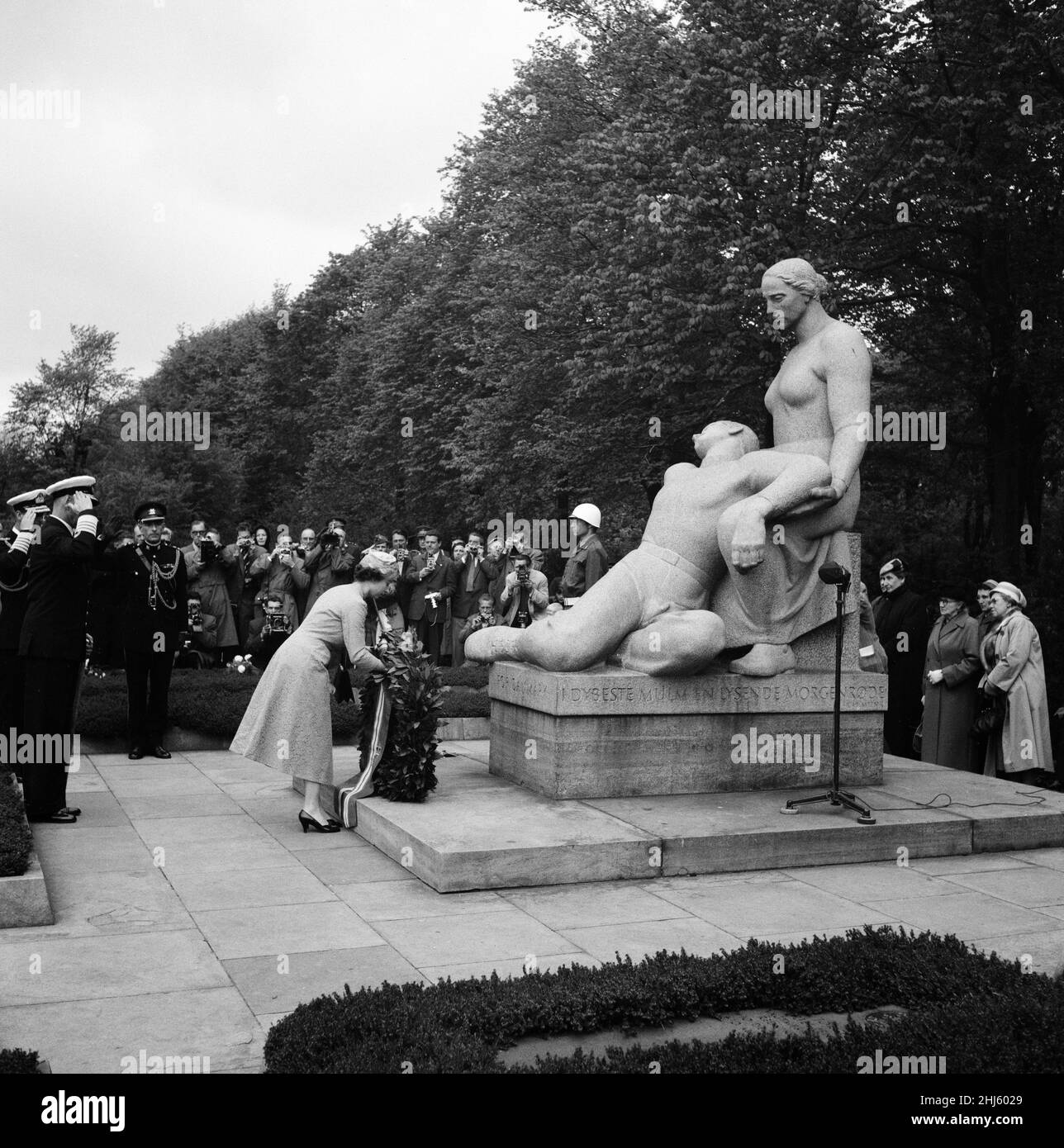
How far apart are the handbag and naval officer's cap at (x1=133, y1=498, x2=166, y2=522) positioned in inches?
291

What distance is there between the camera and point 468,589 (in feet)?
61.9

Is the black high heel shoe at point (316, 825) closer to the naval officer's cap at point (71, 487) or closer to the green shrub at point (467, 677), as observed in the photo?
the naval officer's cap at point (71, 487)

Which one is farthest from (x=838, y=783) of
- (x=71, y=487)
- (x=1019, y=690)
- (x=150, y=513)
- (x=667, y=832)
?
(x=150, y=513)

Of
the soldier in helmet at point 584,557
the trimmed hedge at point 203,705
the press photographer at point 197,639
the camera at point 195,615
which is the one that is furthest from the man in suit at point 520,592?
the camera at point 195,615

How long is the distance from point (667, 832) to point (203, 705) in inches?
245

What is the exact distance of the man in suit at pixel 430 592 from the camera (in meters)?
18.7

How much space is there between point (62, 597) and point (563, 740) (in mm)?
3480

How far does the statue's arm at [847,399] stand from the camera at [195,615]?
29.0 feet

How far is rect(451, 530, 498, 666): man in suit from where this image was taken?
61.3 feet

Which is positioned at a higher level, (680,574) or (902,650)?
(680,574)

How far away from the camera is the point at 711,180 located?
20.2m

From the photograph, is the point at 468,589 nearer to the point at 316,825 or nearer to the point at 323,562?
the point at 323,562
